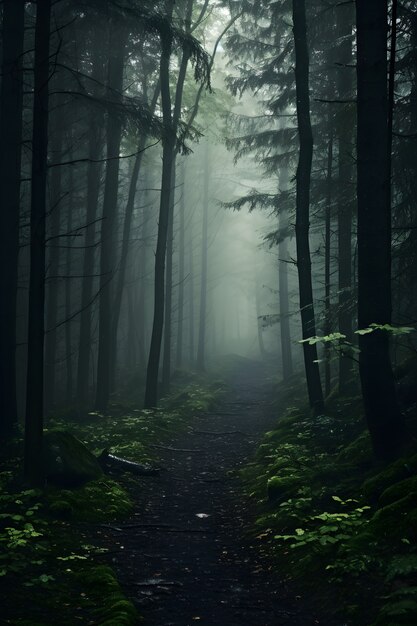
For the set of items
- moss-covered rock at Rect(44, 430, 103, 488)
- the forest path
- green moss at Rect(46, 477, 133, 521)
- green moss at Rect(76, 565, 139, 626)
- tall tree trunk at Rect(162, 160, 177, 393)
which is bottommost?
the forest path

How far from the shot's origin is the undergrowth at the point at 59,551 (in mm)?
4535

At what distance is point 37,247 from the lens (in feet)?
24.9

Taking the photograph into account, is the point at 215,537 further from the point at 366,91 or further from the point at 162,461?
the point at 366,91

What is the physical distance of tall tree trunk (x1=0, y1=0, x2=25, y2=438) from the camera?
9609 mm

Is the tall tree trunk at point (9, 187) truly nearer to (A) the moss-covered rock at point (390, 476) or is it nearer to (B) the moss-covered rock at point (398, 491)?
(A) the moss-covered rock at point (390, 476)

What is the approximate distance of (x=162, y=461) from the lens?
10.8 meters

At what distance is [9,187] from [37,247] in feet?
9.40

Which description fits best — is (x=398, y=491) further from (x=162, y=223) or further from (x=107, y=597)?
(x=162, y=223)

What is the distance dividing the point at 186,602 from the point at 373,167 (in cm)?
574

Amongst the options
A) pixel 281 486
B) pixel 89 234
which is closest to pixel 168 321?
pixel 89 234

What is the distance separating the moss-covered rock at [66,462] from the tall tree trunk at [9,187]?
1714 mm

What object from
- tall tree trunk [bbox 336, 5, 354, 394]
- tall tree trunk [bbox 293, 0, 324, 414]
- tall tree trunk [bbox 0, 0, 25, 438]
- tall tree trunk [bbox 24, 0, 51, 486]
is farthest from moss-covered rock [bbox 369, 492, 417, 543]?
tall tree trunk [bbox 336, 5, 354, 394]

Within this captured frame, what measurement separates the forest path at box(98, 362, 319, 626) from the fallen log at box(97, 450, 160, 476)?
16 centimetres

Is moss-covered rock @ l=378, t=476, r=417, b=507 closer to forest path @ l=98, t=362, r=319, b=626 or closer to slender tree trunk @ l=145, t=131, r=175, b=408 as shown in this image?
forest path @ l=98, t=362, r=319, b=626
